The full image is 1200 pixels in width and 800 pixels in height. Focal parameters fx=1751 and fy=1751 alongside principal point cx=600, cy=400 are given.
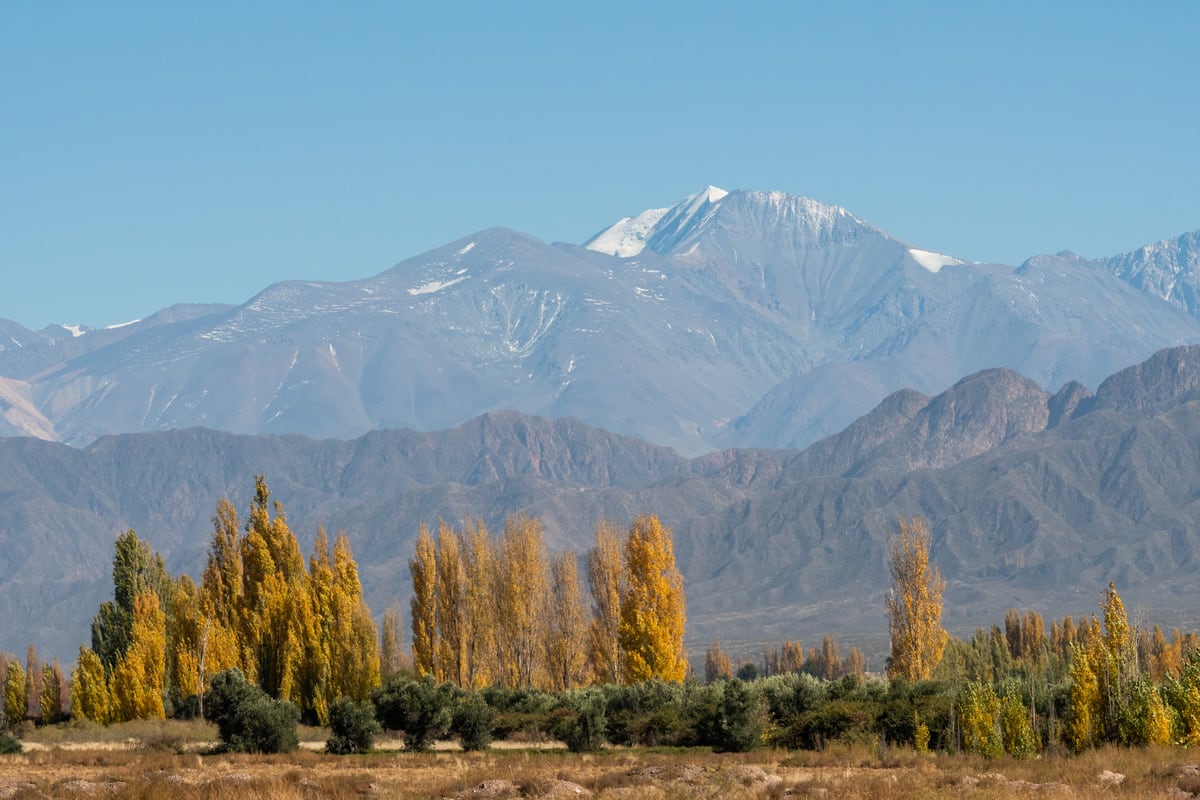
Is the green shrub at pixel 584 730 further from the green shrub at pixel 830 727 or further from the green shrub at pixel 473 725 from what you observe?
the green shrub at pixel 830 727

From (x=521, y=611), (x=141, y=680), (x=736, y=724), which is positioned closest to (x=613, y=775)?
(x=736, y=724)

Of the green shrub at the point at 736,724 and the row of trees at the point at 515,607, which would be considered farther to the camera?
the row of trees at the point at 515,607

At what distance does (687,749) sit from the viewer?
189 feet

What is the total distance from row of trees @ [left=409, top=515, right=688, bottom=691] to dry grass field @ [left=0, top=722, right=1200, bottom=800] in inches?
1337

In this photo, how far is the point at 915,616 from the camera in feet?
292

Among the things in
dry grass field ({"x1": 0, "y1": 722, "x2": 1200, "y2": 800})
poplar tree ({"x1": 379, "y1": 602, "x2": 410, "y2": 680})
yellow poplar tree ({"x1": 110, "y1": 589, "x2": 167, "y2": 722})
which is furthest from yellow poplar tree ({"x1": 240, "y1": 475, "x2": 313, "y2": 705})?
poplar tree ({"x1": 379, "y1": 602, "x2": 410, "y2": 680})

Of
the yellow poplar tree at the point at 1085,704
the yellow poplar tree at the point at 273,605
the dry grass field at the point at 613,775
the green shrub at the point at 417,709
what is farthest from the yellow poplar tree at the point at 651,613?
the yellow poplar tree at the point at 1085,704

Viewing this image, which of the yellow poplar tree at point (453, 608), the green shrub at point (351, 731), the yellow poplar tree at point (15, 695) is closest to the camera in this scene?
the green shrub at point (351, 731)

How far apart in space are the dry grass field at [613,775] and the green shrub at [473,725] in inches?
89.4

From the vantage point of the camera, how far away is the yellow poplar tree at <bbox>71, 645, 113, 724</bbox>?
78875mm

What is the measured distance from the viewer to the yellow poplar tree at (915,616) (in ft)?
291

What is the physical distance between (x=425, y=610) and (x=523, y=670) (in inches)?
→ 281

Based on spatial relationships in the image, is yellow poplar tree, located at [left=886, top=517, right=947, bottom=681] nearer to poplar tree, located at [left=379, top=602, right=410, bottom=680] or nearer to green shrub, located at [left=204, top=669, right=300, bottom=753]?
green shrub, located at [left=204, top=669, right=300, bottom=753]

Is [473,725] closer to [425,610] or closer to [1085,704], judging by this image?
[1085,704]
